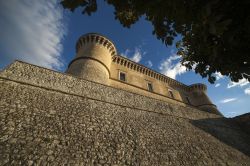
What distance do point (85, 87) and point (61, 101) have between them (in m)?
1.87

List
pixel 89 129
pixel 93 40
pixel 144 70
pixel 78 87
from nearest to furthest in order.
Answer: pixel 89 129 < pixel 78 87 < pixel 93 40 < pixel 144 70

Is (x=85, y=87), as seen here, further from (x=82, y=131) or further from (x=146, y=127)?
(x=146, y=127)

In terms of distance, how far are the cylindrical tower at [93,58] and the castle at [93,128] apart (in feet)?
1.74

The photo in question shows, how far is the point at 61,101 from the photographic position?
276 inches

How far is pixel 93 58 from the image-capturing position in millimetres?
14164

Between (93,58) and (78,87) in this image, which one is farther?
(93,58)

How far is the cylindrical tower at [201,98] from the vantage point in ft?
71.7

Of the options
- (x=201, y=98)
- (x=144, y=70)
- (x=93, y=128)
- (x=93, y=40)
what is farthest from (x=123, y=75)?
(x=201, y=98)

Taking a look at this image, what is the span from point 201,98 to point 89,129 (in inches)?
894

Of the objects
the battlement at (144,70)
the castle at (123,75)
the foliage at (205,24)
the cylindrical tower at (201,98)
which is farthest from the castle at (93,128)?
the cylindrical tower at (201,98)

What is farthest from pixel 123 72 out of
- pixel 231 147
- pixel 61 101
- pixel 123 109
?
pixel 231 147

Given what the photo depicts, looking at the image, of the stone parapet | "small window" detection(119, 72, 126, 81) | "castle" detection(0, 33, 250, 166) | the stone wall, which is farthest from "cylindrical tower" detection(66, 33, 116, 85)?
the stone wall

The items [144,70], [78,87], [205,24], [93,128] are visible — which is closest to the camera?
[205,24]

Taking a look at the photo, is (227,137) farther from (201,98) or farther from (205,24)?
(201,98)
